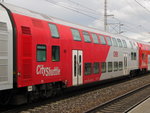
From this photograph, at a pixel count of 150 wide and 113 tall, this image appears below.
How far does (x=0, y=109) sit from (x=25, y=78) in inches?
59.9

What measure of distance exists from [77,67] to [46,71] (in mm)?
2908

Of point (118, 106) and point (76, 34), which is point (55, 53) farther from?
point (118, 106)

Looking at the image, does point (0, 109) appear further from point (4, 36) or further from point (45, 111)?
point (4, 36)

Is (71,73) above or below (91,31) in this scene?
below

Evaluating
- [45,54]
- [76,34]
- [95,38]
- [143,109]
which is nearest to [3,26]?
[45,54]

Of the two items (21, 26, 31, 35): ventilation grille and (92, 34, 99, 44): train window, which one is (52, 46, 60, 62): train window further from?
(92, 34, 99, 44): train window

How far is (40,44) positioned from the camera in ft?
32.9

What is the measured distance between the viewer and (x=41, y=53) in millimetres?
10117

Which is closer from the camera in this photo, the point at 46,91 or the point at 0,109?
the point at 0,109

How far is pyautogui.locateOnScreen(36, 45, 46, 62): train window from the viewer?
9938 mm

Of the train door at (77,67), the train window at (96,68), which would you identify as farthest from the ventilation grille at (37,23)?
the train window at (96,68)

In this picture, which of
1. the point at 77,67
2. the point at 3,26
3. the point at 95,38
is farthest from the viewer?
the point at 95,38

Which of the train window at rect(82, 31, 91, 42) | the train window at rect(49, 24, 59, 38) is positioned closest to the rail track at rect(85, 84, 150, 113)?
the train window at rect(49, 24, 59, 38)

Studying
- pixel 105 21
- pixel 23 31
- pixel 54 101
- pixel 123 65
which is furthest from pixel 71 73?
pixel 105 21
